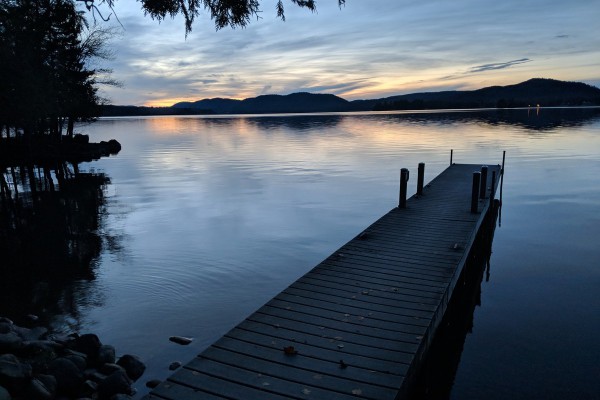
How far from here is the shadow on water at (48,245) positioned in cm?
1141

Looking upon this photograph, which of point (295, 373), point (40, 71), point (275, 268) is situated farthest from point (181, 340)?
point (40, 71)

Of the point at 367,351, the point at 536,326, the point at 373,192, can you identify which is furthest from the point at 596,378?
the point at 373,192

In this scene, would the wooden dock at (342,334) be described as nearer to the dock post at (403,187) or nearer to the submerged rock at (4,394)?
the submerged rock at (4,394)

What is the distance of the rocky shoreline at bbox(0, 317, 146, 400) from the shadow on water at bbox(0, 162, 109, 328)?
2143mm

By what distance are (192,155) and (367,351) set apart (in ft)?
153

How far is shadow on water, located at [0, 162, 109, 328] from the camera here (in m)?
11.4

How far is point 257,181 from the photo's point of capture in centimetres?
3131

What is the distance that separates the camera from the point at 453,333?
1060 cm

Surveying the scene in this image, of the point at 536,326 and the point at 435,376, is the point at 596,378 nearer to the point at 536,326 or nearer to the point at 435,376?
the point at 536,326

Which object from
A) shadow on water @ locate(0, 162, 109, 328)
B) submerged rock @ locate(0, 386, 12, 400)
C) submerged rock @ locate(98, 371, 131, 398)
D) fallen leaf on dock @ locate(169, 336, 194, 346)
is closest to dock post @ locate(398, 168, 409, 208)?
fallen leaf on dock @ locate(169, 336, 194, 346)

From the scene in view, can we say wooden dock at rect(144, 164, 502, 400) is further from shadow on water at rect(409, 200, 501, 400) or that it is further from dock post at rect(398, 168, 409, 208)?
dock post at rect(398, 168, 409, 208)

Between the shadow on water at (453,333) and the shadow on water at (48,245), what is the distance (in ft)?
26.0

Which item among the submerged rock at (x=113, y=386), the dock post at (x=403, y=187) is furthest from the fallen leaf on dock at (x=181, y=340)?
the dock post at (x=403, y=187)

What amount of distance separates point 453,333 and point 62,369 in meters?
8.35
